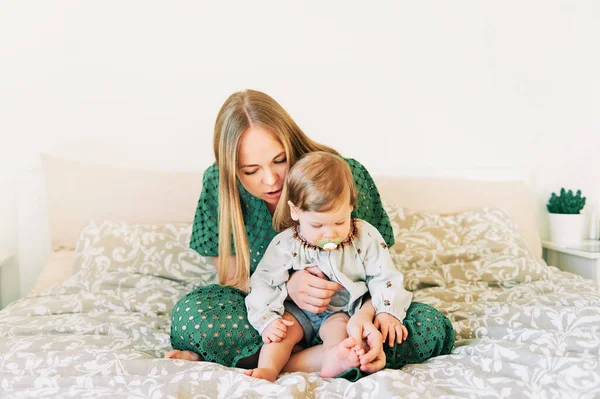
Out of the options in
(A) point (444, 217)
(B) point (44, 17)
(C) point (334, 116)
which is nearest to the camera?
(A) point (444, 217)

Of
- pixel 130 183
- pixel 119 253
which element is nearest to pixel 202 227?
pixel 119 253

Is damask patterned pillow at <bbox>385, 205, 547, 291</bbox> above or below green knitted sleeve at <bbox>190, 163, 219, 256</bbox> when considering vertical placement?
below

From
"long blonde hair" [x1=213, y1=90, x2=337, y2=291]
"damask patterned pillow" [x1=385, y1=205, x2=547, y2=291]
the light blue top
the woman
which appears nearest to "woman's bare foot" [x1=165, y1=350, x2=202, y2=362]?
the woman

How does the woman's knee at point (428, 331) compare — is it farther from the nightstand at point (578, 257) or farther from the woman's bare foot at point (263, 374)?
the nightstand at point (578, 257)

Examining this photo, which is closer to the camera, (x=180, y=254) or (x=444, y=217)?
(x=180, y=254)

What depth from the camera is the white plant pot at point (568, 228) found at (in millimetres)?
2307

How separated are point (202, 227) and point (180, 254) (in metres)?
0.23

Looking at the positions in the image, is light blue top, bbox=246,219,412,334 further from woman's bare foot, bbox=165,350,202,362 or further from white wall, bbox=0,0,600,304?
white wall, bbox=0,0,600,304

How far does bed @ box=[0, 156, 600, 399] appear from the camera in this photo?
0.95 metres

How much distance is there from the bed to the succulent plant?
10.2 inches

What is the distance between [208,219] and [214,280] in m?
0.27

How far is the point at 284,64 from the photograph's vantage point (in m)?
2.29

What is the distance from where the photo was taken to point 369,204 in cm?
149

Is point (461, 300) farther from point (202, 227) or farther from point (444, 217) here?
point (202, 227)
